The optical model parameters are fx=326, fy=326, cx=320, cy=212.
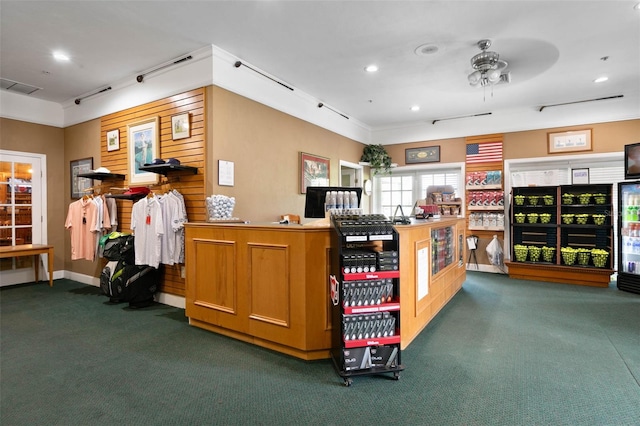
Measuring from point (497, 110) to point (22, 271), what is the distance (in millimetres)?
10031

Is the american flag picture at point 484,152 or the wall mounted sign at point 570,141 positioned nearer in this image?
the wall mounted sign at point 570,141

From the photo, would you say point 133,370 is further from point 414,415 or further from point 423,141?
point 423,141

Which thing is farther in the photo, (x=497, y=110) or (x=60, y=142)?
(x=497, y=110)

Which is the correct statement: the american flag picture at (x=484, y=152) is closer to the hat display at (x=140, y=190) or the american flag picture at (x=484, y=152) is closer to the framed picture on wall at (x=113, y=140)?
the hat display at (x=140, y=190)

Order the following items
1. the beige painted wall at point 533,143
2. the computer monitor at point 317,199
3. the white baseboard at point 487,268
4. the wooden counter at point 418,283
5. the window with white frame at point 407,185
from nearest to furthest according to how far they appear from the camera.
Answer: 1. the wooden counter at point 418,283
2. the computer monitor at point 317,199
3. the beige painted wall at point 533,143
4. the white baseboard at point 487,268
5. the window with white frame at point 407,185

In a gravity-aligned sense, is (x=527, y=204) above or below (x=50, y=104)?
below

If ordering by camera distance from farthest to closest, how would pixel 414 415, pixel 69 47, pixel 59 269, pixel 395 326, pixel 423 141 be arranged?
pixel 423 141 → pixel 59 269 → pixel 69 47 → pixel 395 326 → pixel 414 415

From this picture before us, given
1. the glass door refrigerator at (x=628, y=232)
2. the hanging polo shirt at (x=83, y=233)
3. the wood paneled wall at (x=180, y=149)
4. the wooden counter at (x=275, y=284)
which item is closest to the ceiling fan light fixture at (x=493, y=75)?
the wooden counter at (x=275, y=284)

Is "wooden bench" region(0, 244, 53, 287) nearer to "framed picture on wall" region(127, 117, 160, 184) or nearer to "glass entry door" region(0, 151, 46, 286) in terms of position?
"glass entry door" region(0, 151, 46, 286)

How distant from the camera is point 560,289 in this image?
5527 mm

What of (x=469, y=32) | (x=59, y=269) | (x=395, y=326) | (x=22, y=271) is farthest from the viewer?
(x=59, y=269)

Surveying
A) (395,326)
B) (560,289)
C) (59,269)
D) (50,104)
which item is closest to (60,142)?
(50,104)

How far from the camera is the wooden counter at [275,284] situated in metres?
2.90

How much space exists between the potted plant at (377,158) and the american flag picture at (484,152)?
1.90m
